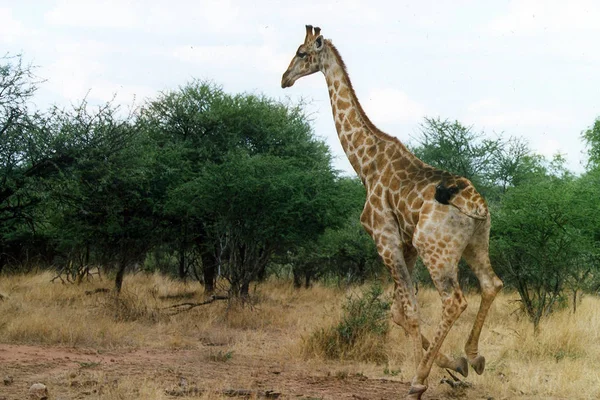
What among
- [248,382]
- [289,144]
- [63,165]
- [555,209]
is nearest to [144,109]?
[289,144]

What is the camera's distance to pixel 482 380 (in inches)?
306

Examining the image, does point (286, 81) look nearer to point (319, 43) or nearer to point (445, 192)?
point (319, 43)

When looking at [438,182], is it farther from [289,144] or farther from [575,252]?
[289,144]

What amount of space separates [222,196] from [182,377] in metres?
6.62

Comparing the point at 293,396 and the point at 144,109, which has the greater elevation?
the point at 144,109

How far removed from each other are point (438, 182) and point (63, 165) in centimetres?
856

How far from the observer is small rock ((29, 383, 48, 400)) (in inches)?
269

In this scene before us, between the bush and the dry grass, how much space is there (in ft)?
0.35

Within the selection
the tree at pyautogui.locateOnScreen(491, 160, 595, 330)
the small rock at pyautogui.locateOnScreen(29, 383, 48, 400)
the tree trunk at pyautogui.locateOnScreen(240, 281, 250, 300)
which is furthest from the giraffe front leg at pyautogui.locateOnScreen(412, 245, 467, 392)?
the tree trunk at pyautogui.locateOnScreen(240, 281, 250, 300)

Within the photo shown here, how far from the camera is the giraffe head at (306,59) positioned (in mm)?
8117

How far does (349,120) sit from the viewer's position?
314 inches

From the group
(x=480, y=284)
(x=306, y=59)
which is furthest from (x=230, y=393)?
(x=306, y=59)

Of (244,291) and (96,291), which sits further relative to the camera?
(96,291)

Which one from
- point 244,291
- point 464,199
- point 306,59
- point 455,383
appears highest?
point 306,59
